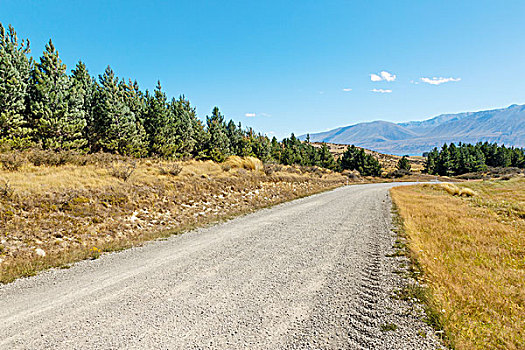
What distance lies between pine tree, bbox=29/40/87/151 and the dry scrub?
4.53 metres

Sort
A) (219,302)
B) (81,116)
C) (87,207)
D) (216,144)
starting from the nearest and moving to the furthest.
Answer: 1. (219,302)
2. (87,207)
3. (81,116)
4. (216,144)

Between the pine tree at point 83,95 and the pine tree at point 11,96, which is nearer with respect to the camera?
the pine tree at point 11,96

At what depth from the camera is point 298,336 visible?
142 inches

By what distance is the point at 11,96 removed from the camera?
17.8m

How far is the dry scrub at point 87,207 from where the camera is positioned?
24.3 feet

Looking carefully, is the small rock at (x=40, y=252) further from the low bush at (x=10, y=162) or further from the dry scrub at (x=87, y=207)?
the low bush at (x=10, y=162)

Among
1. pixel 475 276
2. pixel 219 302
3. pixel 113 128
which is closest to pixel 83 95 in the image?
pixel 113 128

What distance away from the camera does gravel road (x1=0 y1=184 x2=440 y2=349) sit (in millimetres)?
3502

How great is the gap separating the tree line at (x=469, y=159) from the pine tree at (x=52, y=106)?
98.5 metres

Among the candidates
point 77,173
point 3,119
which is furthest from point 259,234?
point 3,119

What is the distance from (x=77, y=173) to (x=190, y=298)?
1257 cm

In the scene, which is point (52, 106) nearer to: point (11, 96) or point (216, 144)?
point (11, 96)

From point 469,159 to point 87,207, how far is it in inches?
4091

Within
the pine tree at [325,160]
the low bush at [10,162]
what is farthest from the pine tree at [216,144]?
the pine tree at [325,160]
